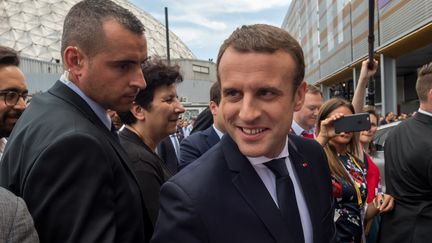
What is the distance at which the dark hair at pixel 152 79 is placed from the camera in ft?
9.81

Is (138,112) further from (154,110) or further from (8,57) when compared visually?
(8,57)

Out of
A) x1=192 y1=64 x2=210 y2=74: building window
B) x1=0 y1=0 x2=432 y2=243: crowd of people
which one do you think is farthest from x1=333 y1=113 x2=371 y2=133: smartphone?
x1=192 y1=64 x2=210 y2=74: building window

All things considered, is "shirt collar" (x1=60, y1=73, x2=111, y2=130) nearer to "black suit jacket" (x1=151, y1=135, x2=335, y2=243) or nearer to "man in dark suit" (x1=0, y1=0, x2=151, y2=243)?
"man in dark suit" (x1=0, y1=0, x2=151, y2=243)

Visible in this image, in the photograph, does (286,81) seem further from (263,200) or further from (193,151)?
(193,151)

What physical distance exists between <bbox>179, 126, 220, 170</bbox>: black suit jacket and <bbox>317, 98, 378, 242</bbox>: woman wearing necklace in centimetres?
110

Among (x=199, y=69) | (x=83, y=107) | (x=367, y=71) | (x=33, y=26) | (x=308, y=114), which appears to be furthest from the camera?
(x=33, y=26)

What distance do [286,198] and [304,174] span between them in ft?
0.80

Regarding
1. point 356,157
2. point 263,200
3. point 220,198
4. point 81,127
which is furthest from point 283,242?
point 356,157

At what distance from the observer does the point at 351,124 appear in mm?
3031

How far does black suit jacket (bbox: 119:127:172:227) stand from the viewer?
2.17 meters

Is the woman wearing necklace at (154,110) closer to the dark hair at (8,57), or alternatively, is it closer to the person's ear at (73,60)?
the person's ear at (73,60)

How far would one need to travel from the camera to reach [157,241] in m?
1.44

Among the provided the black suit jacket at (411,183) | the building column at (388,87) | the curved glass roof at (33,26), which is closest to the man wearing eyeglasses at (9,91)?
the black suit jacket at (411,183)

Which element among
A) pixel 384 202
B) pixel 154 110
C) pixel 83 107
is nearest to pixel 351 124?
pixel 384 202
